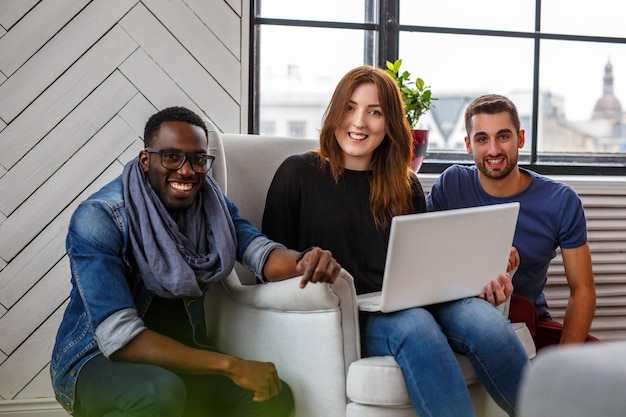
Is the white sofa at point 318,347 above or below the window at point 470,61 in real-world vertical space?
below

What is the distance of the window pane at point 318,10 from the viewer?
2.76 meters

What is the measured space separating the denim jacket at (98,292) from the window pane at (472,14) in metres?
1.68

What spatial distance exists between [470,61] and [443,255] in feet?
5.24

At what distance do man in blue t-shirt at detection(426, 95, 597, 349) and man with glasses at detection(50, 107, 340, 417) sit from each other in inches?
30.6

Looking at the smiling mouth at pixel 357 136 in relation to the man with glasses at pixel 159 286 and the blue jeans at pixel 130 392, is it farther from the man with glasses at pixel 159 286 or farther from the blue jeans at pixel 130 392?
the blue jeans at pixel 130 392

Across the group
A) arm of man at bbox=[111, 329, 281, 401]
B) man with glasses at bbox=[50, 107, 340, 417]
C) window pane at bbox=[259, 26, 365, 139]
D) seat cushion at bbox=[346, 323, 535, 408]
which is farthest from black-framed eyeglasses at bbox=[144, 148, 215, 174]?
window pane at bbox=[259, 26, 365, 139]

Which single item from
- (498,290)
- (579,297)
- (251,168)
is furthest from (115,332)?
(579,297)

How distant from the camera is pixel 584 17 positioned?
312 centimetres

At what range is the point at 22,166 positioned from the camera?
235 centimetres

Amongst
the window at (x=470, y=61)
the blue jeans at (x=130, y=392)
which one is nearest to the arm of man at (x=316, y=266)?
the blue jeans at (x=130, y=392)

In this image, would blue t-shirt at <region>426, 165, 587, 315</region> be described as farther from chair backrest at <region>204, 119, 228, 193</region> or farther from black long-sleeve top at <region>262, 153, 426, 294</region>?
chair backrest at <region>204, 119, 228, 193</region>

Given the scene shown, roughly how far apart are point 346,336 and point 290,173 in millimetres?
569

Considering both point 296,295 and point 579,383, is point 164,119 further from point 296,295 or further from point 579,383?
point 579,383

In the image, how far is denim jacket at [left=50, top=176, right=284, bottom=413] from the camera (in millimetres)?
1484
